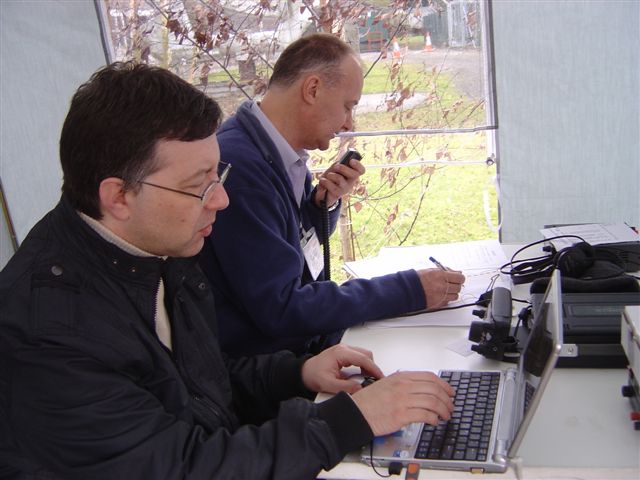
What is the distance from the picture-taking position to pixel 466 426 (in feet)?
3.79

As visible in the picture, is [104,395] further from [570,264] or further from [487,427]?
[570,264]

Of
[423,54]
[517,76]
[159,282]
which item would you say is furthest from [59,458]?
[423,54]

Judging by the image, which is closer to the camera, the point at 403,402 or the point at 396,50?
the point at 403,402

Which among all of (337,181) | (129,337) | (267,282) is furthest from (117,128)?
(337,181)

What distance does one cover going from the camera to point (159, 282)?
1.22m

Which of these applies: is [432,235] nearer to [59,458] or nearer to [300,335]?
[300,335]

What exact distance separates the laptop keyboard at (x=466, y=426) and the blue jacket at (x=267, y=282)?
384 mm

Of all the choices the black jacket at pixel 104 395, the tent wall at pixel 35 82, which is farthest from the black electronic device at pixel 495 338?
the tent wall at pixel 35 82

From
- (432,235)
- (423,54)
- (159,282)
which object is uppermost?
(423,54)

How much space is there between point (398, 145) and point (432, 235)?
732 mm

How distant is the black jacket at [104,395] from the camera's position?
100cm

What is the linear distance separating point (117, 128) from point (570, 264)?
3.85 ft

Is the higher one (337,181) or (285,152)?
(285,152)

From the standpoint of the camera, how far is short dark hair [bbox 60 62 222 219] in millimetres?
1102
